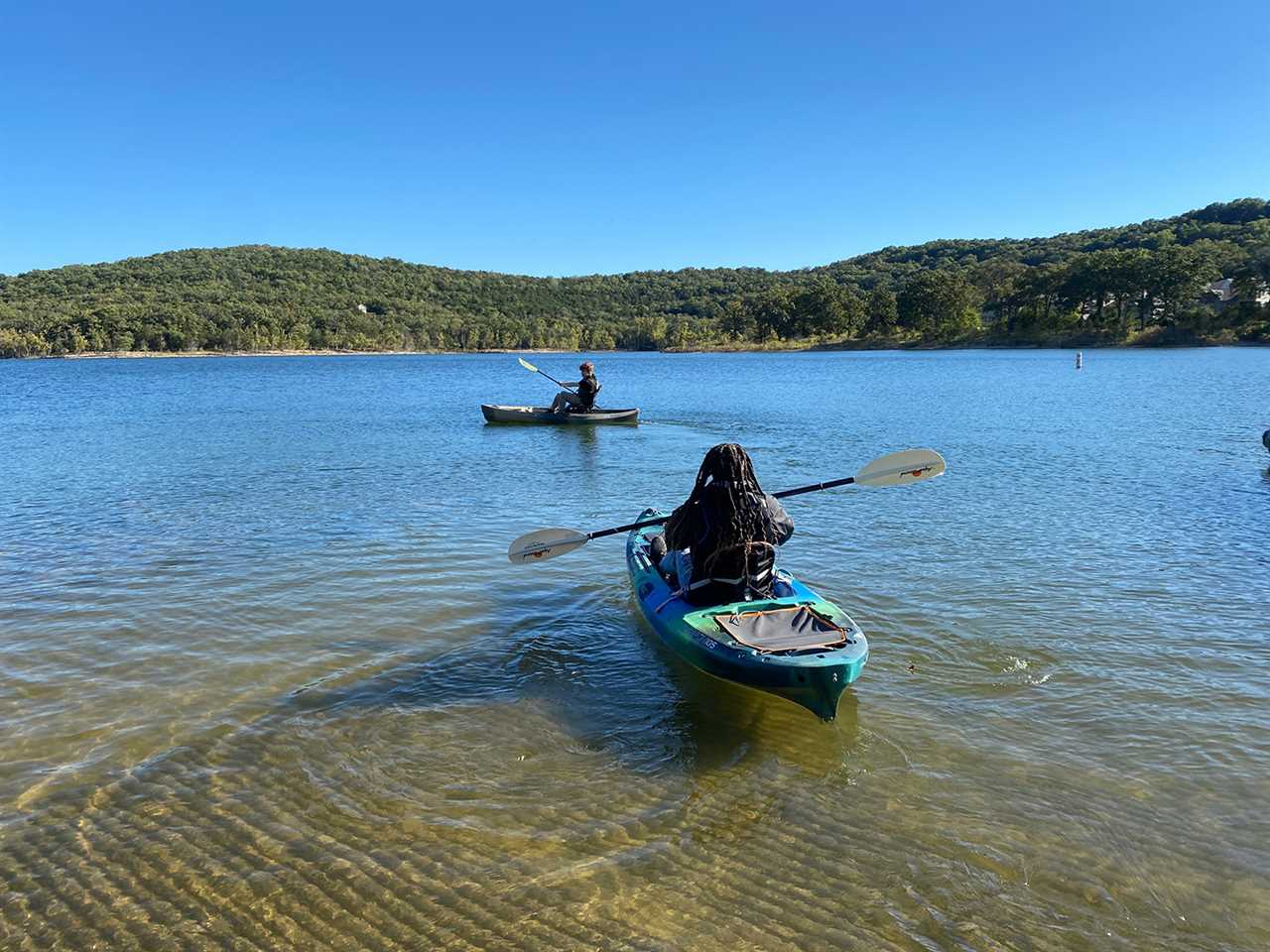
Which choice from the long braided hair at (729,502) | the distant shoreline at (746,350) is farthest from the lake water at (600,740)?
the distant shoreline at (746,350)

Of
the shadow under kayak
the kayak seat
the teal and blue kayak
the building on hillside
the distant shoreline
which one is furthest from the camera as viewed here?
the distant shoreline

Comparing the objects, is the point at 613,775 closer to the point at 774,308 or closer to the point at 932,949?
the point at 932,949

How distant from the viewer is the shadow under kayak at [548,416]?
29844 mm

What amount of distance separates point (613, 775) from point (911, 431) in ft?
84.7

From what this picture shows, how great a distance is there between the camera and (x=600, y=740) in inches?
268

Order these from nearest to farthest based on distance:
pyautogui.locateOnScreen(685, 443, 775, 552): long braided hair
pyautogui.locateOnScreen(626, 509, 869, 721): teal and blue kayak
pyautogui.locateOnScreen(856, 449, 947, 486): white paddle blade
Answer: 1. pyautogui.locateOnScreen(626, 509, 869, 721): teal and blue kayak
2. pyautogui.locateOnScreen(685, 443, 775, 552): long braided hair
3. pyautogui.locateOnScreen(856, 449, 947, 486): white paddle blade

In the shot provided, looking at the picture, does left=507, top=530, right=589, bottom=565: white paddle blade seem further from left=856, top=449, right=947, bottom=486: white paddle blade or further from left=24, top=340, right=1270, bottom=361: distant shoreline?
left=24, top=340, right=1270, bottom=361: distant shoreline

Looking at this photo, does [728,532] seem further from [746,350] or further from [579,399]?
[746,350]

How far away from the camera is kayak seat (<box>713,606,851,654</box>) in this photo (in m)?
6.67

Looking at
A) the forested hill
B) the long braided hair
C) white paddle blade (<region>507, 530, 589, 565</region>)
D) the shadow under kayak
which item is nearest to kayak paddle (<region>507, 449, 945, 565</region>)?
white paddle blade (<region>507, 530, 589, 565</region>)

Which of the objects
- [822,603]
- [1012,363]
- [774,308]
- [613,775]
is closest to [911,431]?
[822,603]

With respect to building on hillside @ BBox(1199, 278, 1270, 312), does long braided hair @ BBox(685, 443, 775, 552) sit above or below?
below

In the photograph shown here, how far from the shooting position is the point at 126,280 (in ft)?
559

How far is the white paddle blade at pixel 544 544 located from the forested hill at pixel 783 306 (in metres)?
114
